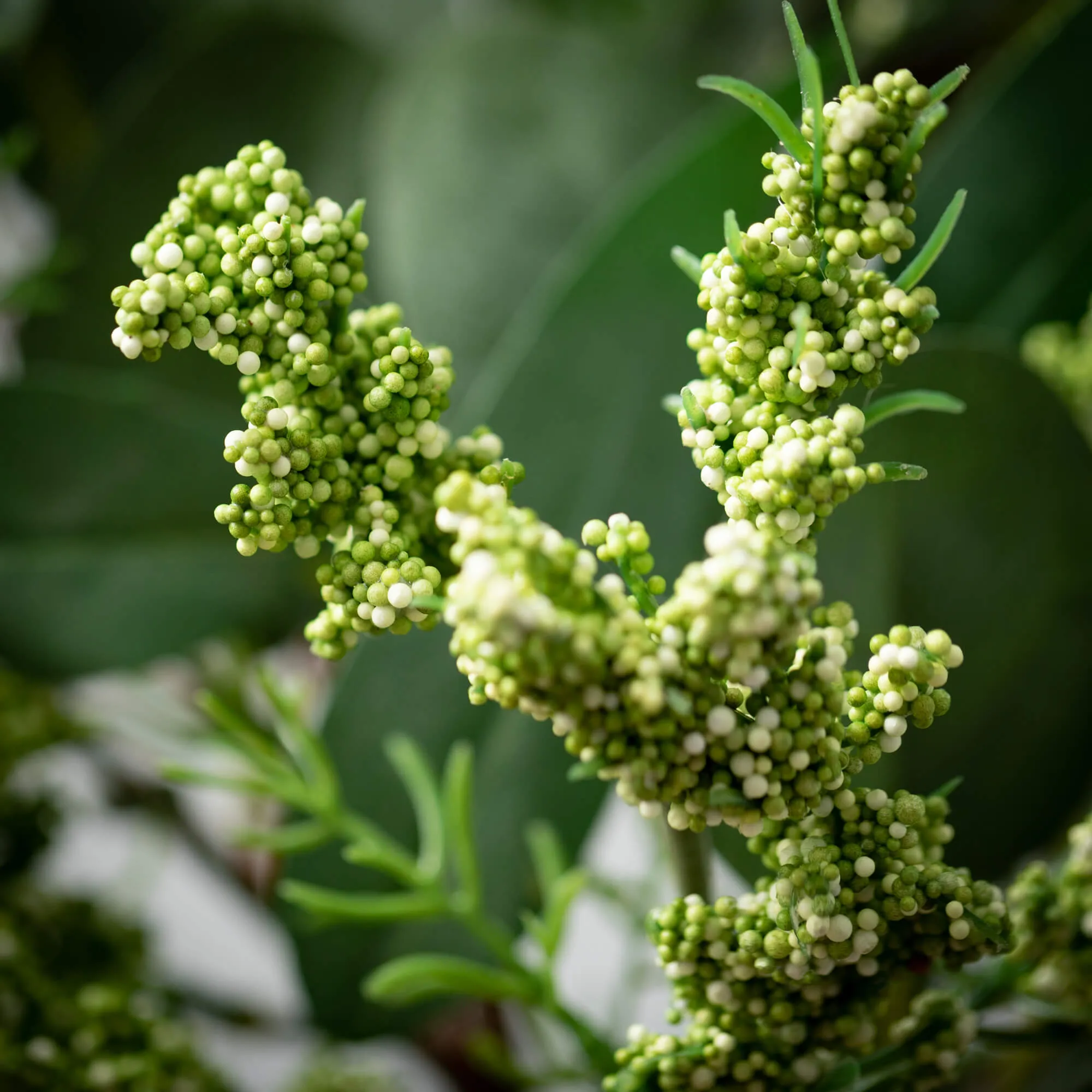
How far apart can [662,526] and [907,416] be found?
0.11 metres

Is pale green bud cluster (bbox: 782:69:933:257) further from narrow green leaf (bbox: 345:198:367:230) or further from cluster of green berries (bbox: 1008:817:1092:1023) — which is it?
cluster of green berries (bbox: 1008:817:1092:1023)

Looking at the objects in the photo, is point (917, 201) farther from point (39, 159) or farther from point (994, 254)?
point (39, 159)

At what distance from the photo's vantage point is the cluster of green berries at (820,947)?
0.28m

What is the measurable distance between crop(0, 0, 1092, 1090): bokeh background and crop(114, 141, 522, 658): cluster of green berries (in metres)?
0.22

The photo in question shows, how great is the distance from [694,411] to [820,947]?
0.43 feet

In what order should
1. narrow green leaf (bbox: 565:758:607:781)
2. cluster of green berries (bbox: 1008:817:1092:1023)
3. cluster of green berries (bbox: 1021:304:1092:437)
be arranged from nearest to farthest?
1. narrow green leaf (bbox: 565:758:607:781)
2. cluster of green berries (bbox: 1008:817:1092:1023)
3. cluster of green berries (bbox: 1021:304:1092:437)

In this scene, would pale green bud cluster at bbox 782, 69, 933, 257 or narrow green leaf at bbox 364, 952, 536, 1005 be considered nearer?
pale green bud cluster at bbox 782, 69, 933, 257

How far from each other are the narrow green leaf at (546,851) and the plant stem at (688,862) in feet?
0.52

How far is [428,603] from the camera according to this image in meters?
0.24

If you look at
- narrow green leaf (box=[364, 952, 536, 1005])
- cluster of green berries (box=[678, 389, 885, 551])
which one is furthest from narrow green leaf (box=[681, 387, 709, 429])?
narrow green leaf (box=[364, 952, 536, 1005])

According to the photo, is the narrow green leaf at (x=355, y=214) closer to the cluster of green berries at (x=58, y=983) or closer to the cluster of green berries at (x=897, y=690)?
the cluster of green berries at (x=897, y=690)

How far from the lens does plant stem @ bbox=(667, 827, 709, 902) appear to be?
0.33m

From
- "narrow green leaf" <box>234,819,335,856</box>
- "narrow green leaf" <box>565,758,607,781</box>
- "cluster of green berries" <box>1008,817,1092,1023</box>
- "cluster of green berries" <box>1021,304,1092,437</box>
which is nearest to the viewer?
"narrow green leaf" <box>565,758,607,781</box>

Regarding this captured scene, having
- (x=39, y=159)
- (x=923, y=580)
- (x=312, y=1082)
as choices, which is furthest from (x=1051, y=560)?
(x=39, y=159)
